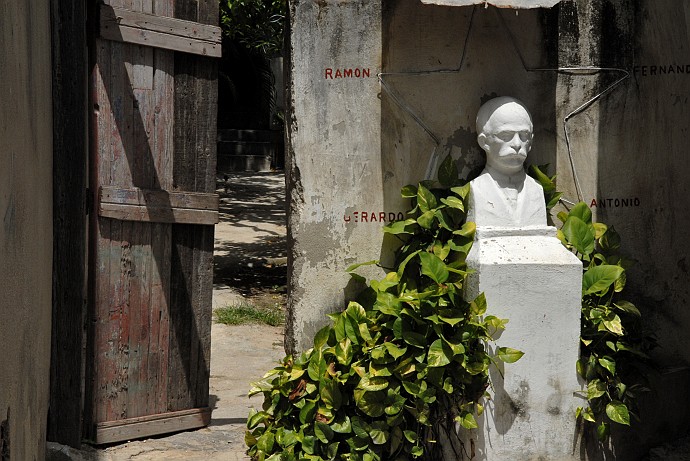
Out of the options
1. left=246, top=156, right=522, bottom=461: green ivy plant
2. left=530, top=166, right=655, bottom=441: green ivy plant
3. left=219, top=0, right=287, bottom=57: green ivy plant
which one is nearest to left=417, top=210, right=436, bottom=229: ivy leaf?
left=246, top=156, right=522, bottom=461: green ivy plant

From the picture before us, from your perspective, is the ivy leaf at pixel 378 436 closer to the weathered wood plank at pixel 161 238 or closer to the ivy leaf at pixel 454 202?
the ivy leaf at pixel 454 202

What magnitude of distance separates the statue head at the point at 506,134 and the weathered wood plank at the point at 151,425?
7.01ft

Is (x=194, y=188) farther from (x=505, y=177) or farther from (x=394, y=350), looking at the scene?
(x=505, y=177)

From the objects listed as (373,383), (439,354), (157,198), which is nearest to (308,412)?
(373,383)

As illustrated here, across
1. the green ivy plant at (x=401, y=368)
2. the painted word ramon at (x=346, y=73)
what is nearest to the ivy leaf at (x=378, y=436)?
the green ivy plant at (x=401, y=368)

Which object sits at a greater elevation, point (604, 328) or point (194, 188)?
point (194, 188)

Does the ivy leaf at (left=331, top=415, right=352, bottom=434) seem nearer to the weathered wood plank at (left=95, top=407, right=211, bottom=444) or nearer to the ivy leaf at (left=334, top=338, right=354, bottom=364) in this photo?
the ivy leaf at (left=334, top=338, right=354, bottom=364)

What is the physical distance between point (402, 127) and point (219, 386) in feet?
7.60

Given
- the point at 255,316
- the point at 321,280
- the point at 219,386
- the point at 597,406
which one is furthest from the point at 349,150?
the point at 255,316

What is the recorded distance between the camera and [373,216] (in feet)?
16.5

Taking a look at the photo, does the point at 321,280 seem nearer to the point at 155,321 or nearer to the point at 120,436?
the point at 155,321

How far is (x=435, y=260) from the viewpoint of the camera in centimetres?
461

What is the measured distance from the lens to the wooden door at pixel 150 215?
16.6ft

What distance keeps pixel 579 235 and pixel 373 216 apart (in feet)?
3.34
